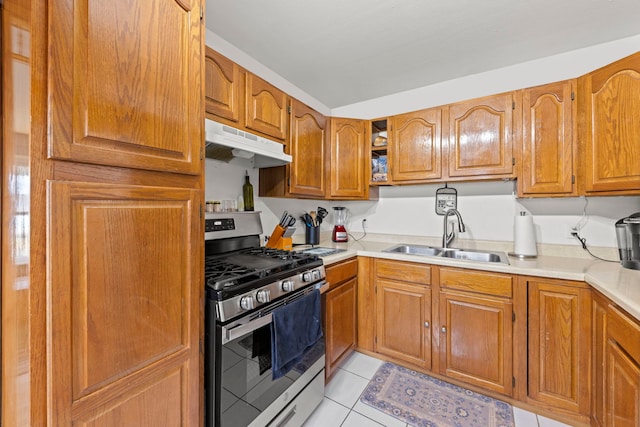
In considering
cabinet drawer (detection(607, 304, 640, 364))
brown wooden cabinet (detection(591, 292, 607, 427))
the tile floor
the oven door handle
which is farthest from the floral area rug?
the oven door handle

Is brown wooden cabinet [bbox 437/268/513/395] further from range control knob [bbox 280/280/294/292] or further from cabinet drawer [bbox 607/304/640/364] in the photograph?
range control knob [bbox 280/280/294/292]

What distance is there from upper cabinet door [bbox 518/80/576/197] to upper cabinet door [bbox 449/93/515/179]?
0.32 ft

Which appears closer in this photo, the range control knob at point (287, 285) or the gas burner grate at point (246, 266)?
the gas burner grate at point (246, 266)

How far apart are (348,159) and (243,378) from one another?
1.95 meters

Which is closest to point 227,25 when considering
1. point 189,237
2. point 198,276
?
point 189,237

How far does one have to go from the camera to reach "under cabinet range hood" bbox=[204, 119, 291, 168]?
1.31 metres

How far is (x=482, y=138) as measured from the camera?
6.53 ft

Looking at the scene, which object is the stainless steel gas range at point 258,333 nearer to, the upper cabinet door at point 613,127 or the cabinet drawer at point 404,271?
the cabinet drawer at point 404,271

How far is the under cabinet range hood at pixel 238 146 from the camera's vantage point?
4.28ft

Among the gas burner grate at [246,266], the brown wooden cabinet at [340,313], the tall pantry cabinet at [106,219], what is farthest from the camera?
the brown wooden cabinet at [340,313]

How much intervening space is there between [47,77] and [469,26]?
213 centimetres

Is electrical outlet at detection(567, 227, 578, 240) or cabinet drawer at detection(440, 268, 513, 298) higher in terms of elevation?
electrical outlet at detection(567, 227, 578, 240)

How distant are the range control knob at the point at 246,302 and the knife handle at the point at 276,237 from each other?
930 millimetres

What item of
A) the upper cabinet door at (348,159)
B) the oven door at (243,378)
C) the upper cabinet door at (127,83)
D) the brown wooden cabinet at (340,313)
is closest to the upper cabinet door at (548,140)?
the upper cabinet door at (348,159)
